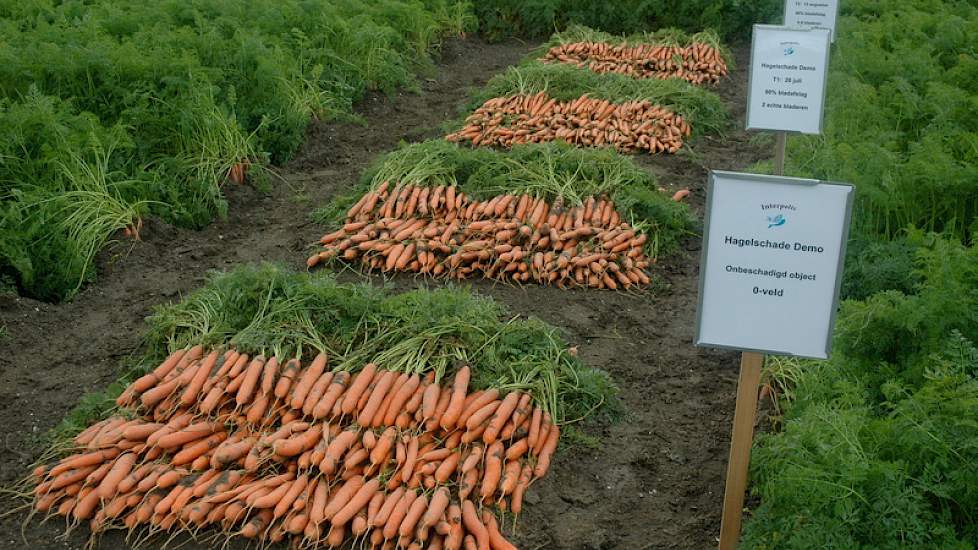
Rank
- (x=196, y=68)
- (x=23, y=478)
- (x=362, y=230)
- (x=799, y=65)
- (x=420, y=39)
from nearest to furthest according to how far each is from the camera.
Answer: (x=23, y=478) → (x=799, y=65) → (x=362, y=230) → (x=196, y=68) → (x=420, y=39)

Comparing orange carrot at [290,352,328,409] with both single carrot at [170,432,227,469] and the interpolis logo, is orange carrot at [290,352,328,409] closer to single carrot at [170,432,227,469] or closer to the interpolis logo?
single carrot at [170,432,227,469]

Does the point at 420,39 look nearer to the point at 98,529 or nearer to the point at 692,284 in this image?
the point at 692,284

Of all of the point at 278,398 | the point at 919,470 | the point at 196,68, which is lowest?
the point at 278,398

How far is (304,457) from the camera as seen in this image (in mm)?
4375

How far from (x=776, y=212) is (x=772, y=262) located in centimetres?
18

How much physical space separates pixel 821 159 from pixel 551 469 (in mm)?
3464

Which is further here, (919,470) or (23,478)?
(23,478)

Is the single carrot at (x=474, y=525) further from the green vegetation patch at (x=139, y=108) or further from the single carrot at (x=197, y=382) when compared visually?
the green vegetation patch at (x=139, y=108)

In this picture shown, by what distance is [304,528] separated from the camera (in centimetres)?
415

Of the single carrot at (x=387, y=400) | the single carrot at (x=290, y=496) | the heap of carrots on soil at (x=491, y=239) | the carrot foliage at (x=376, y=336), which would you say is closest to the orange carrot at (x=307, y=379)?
the carrot foliage at (x=376, y=336)

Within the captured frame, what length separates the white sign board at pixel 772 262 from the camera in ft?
11.1

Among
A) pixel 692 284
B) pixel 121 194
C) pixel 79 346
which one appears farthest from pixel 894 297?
pixel 121 194

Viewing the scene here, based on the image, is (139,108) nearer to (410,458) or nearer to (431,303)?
(431,303)

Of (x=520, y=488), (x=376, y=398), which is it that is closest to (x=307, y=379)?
(x=376, y=398)
